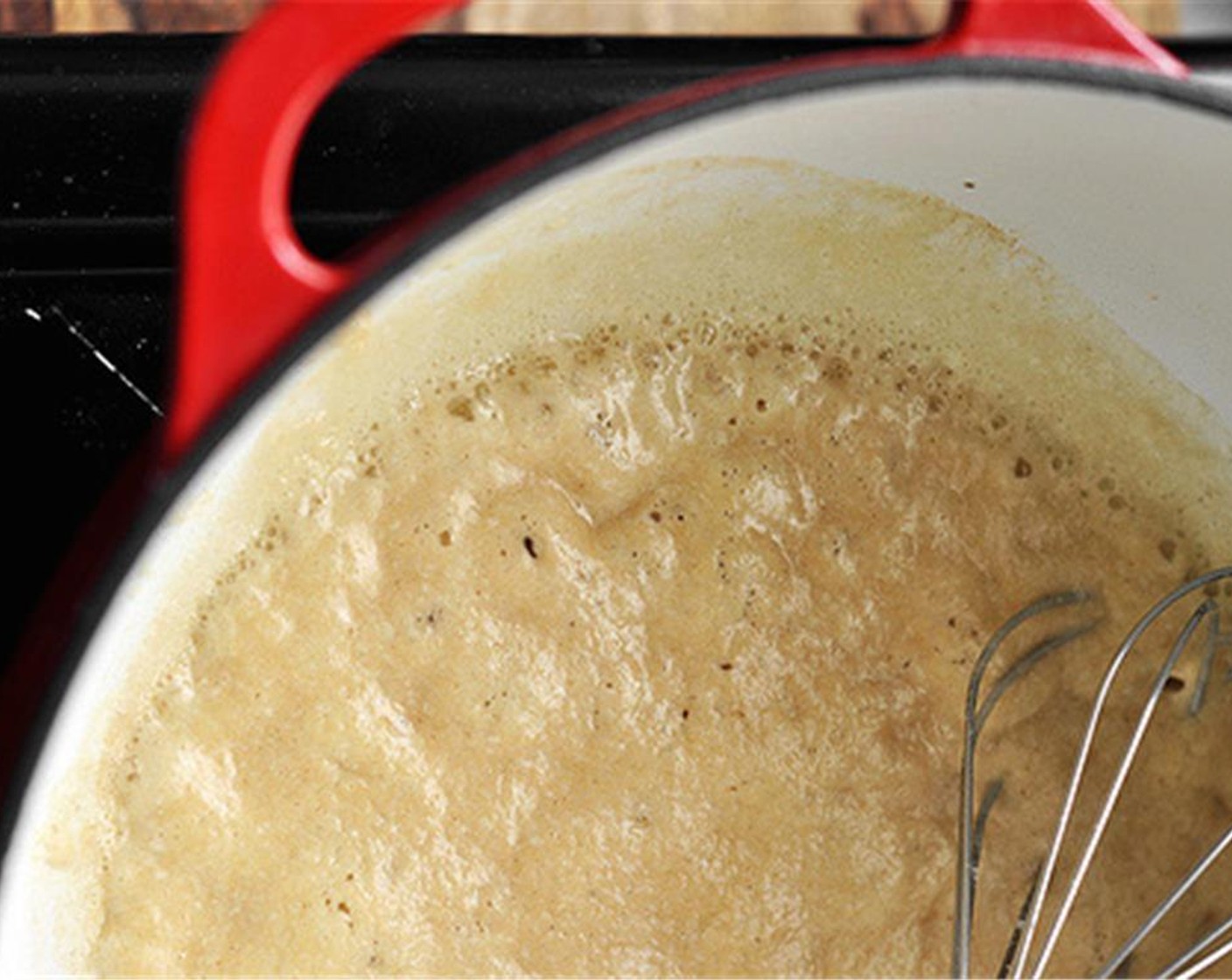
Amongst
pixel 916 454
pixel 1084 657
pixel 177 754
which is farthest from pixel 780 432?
pixel 177 754

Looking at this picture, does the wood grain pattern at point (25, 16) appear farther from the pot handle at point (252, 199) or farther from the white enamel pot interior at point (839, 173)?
the pot handle at point (252, 199)

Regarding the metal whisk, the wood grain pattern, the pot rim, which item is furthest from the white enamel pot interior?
the wood grain pattern

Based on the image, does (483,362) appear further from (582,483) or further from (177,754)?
(177,754)

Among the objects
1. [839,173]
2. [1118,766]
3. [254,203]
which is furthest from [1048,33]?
[1118,766]

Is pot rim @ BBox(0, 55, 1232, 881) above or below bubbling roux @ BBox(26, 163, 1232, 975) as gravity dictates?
above

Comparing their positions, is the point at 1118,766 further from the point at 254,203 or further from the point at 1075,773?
the point at 254,203

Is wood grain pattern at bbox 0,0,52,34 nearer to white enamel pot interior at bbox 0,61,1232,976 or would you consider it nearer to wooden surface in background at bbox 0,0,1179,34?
wooden surface in background at bbox 0,0,1179,34
